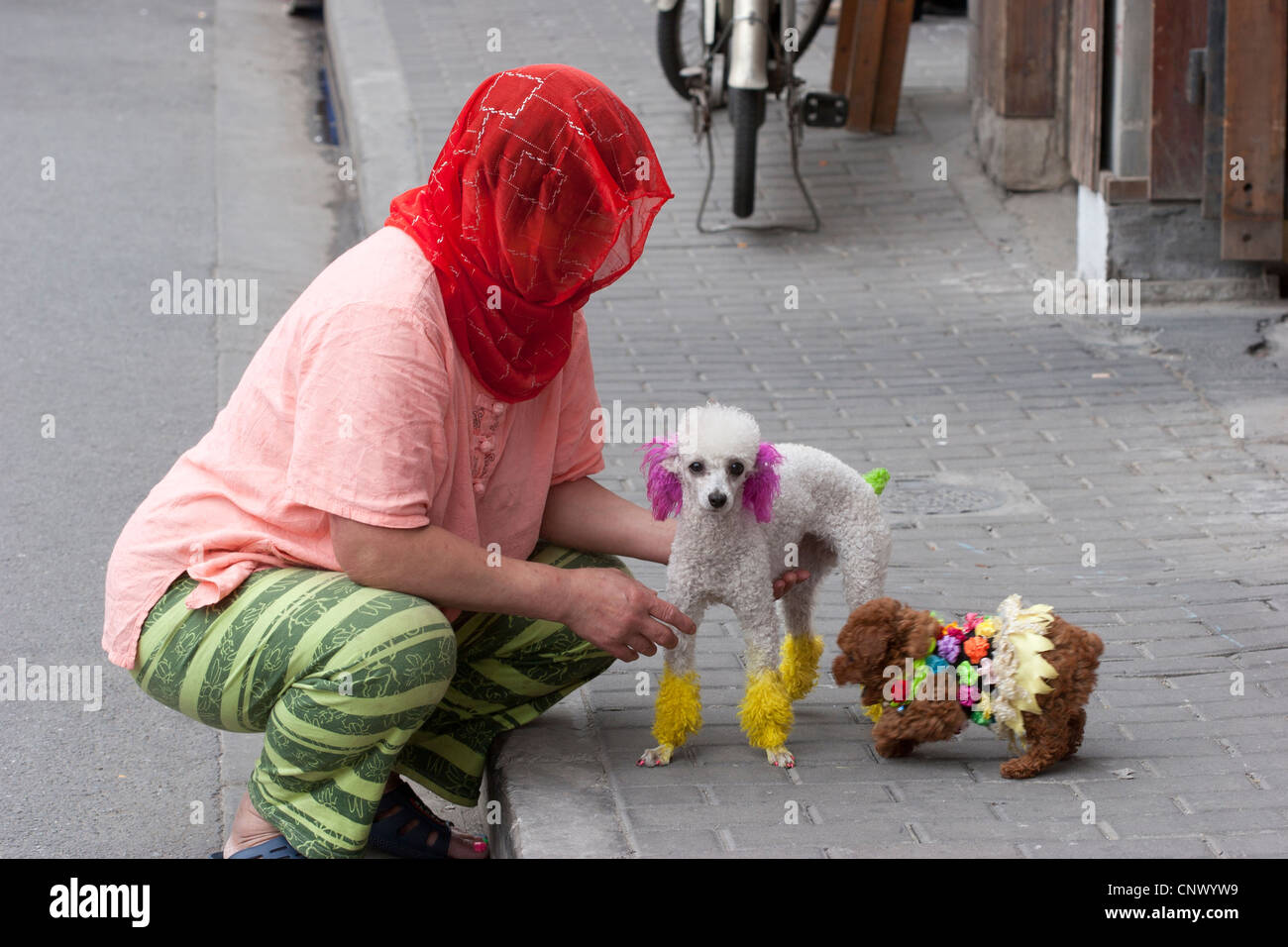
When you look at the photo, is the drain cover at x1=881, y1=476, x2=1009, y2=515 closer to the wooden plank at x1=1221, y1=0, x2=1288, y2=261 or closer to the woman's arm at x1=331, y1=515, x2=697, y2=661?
the woman's arm at x1=331, y1=515, x2=697, y2=661

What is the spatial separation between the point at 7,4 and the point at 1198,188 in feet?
35.7

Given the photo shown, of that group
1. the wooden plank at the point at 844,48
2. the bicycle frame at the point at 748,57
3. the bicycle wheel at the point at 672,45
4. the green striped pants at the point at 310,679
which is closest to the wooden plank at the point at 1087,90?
the bicycle frame at the point at 748,57

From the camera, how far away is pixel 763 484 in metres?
3.22

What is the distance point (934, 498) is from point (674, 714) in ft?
7.42

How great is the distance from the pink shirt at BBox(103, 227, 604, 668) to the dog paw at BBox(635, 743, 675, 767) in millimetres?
527

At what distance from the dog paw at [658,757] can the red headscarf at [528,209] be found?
0.88 meters

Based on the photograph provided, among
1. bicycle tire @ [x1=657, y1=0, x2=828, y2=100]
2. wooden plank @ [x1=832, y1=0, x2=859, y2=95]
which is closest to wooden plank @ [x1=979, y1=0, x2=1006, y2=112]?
wooden plank @ [x1=832, y1=0, x2=859, y2=95]

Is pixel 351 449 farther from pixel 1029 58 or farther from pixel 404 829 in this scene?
pixel 1029 58

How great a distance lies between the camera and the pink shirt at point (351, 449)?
2902 mm

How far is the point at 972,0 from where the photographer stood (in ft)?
30.6

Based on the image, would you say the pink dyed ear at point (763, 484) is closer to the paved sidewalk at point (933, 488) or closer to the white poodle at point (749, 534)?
the white poodle at point (749, 534)

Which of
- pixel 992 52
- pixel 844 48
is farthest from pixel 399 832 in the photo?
pixel 844 48

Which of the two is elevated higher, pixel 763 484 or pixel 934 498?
pixel 763 484

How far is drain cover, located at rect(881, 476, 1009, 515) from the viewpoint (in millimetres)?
5270
